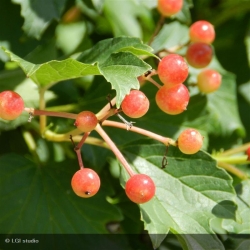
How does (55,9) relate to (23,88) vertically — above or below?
Result: above

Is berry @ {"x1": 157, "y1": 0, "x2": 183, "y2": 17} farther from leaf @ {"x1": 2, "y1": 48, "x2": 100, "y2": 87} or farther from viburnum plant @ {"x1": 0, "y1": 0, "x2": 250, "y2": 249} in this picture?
leaf @ {"x1": 2, "y1": 48, "x2": 100, "y2": 87}

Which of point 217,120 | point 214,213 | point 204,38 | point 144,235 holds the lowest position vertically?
point 144,235

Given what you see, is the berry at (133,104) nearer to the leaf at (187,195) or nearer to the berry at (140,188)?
the berry at (140,188)

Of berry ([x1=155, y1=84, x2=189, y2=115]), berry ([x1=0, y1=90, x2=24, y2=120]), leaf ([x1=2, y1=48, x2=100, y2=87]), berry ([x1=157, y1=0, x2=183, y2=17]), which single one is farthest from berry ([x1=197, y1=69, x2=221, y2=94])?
berry ([x1=0, y1=90, x2=24, y2=120])

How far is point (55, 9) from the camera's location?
55.2 inches

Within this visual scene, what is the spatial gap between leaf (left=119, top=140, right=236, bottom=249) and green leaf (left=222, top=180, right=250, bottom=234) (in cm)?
11

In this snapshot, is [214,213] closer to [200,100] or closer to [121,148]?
[121,148]

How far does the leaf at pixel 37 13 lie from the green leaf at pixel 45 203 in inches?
12.7

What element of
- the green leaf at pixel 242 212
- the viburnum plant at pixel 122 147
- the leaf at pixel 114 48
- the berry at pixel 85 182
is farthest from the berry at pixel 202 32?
the berry at pixel 85 182

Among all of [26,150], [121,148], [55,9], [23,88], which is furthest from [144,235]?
[55,9]

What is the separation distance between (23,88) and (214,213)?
617 mm

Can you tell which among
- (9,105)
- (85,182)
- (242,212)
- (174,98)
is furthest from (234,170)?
(9,105)

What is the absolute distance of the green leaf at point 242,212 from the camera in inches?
54.4

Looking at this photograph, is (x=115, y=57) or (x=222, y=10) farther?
(x=222, y=10)
